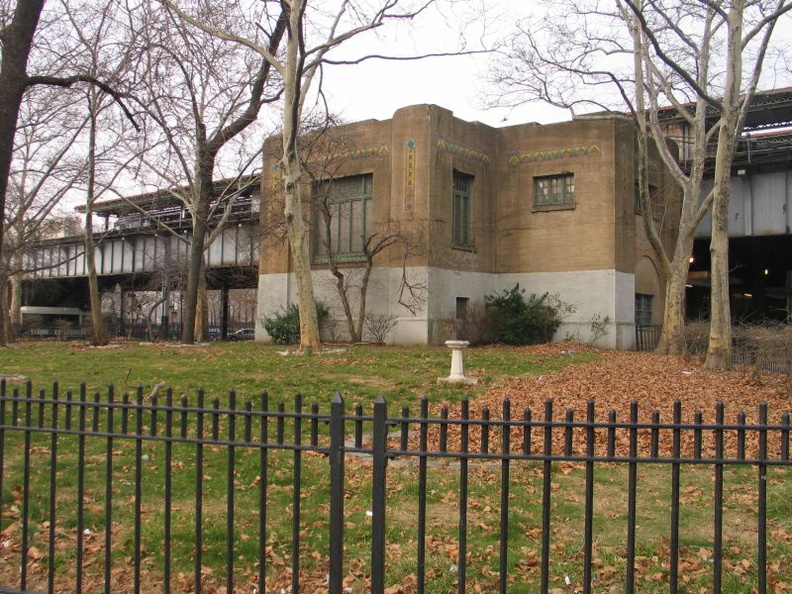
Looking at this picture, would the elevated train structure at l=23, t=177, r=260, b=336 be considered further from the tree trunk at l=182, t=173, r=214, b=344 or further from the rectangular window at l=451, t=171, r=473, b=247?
the rectangular window at l=451, t=171, r=473, b=247

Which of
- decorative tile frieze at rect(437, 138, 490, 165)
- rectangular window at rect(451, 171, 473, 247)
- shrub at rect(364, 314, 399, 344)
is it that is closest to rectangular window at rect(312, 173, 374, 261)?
shrub at rect(364, 314, 399, 344)

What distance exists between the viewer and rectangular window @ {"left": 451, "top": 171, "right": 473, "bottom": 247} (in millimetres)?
27362

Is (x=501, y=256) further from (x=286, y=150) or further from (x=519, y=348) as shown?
(x=286, y=150)

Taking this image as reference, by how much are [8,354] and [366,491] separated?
64.7ft

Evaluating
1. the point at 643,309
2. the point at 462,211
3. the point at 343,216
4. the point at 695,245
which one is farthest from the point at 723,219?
the point at 695,245

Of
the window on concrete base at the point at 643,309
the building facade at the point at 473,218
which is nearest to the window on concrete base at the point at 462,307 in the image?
the building facade at the point at 473,218

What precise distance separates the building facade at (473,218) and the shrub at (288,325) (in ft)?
1.64

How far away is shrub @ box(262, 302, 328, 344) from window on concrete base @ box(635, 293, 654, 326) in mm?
12903

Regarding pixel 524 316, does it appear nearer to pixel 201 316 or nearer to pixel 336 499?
pixel 201 316

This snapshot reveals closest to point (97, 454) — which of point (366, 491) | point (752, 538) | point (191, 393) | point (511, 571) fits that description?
point (366, 491)

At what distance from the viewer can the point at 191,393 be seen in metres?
11.8

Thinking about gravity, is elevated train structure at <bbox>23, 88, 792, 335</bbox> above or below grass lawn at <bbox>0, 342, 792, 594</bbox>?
above

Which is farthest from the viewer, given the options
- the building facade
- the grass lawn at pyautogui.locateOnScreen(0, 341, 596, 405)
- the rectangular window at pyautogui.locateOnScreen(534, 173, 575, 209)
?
the rectangular window at pyautogui.locateOnScreen(534, 173, 575, 209)

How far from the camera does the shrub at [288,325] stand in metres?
27.5
